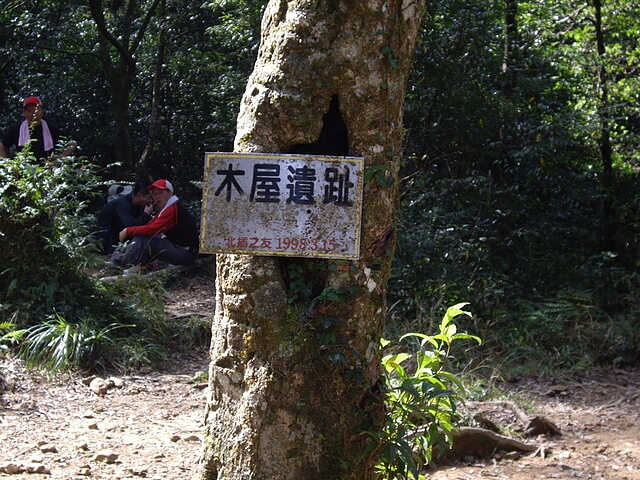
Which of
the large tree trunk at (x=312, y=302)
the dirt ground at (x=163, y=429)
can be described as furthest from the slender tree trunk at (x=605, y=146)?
the large tree trunk at (x=312, y=302)

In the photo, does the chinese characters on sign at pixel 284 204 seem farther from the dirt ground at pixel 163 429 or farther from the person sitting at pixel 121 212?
the person sitting at pixel 121 212

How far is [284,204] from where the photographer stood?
328 centimetres

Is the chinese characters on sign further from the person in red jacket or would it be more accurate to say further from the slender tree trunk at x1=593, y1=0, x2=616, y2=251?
the slender tree trunk at x1=593, y1=0, x2=616, y2=251

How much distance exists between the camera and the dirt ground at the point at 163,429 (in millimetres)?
4422

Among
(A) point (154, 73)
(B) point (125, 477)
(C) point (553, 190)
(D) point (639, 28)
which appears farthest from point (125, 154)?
(B) point (125, 477)

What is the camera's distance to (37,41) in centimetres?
1251

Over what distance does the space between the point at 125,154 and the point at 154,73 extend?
1.36 meters

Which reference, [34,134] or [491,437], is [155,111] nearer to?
[34,134]

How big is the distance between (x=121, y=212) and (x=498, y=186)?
399 centimetres

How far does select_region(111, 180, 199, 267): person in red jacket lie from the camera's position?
331 inches

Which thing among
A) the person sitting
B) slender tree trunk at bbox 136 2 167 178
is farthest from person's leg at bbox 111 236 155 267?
slender tree trunk at bbox 136 2 167 178

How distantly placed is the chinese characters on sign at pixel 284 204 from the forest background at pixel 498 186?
3.36m

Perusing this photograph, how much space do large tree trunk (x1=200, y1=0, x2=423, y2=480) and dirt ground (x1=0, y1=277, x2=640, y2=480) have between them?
1.09 metres

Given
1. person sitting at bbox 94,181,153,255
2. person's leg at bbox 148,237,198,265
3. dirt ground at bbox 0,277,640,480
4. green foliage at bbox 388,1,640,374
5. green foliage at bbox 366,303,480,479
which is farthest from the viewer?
person sitting at bbox 94,181,153,255
